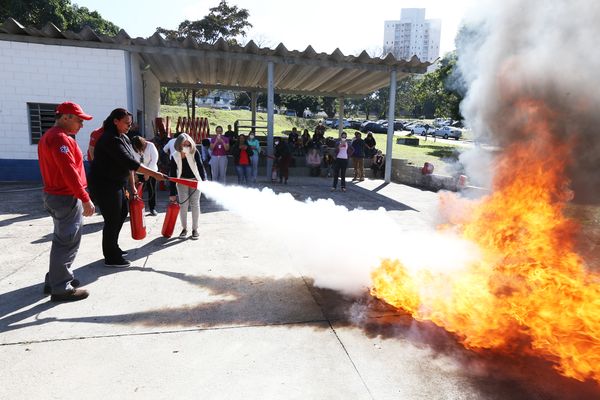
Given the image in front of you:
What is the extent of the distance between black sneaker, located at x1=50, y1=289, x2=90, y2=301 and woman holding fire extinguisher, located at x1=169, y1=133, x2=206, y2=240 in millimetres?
2228

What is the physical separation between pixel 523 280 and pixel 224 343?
3480 mm

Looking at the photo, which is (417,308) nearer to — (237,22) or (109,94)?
(109,94)

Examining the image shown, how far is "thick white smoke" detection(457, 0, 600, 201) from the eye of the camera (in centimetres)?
353

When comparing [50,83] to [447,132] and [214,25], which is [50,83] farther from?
[447,132]

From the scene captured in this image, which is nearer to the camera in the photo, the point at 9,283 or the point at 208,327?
the point at 208,327

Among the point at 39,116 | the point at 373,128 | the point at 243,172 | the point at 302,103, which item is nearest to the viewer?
the point at 39,116

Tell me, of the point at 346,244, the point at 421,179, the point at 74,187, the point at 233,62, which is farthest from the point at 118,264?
the point at 421,179

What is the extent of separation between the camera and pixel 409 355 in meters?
3.11

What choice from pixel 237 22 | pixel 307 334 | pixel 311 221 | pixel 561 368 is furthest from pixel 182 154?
pixel 237 22

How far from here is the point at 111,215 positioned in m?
4.63

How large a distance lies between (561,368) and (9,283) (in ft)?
17.8

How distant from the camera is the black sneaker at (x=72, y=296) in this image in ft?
12.7

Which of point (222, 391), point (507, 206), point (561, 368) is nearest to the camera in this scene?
point (222, 391)

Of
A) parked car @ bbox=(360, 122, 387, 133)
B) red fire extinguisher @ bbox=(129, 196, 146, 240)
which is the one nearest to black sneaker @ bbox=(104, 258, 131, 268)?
red fire extinguisher @ bbox=(129, 196, 146, 240)
